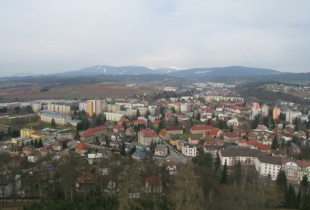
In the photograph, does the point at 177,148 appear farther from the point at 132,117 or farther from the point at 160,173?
the point at 132,117

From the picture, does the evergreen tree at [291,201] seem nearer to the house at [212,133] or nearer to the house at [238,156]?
the house at [238,156]

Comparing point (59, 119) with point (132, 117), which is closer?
point (59, 119)

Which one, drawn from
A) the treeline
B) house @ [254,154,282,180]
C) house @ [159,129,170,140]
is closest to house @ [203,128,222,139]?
house @ [159,129,170,140]

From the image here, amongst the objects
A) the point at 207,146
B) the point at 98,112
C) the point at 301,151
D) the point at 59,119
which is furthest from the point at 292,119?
the point at 59,119

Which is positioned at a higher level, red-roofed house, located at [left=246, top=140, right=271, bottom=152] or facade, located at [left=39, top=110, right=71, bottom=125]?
facade, located at [left=39, top=110, right=71, bottom=125]

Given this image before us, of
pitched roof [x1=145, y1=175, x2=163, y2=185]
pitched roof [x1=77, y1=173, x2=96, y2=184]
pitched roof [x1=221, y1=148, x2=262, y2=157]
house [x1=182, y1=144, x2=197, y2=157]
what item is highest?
pitched roof [x1=145, y1=175, x2=163, y2=185]

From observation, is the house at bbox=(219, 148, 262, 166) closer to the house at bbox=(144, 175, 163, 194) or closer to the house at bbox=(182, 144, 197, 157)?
the house at bbox=(182, 144, 197, 157)

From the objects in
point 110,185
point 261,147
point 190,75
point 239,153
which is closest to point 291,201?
point 239,153
